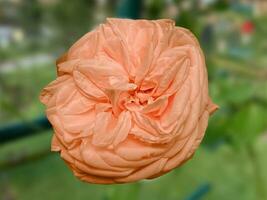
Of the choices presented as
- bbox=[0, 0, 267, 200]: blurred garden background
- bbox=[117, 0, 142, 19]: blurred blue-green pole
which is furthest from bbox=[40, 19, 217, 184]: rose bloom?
bbox=[0, 0, 267, 200]: blurred garden background

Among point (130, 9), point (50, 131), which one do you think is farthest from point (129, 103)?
point (50, 131)

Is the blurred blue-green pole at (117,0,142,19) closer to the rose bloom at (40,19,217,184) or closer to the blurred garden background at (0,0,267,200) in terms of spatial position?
the blurred garden background at (0,0,267,200)

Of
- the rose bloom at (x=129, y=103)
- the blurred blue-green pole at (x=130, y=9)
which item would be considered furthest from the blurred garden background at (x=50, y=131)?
the rose bloom at (x=129, y=103)

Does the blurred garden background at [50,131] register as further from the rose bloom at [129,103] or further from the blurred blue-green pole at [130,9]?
the rose bloom at [129,103]

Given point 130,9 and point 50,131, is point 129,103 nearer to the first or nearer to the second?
point 130,9

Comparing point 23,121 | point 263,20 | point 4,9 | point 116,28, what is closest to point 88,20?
point 4,9
